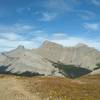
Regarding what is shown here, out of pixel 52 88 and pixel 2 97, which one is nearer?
pixel 2 97

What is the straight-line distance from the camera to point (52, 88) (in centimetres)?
4497

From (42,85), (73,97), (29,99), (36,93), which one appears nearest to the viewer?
(29,99)

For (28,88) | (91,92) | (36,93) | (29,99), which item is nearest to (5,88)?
(28,88)

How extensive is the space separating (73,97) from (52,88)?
7.46 meters

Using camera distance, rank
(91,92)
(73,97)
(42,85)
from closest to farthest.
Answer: (73,97), (91,92), (42,85)

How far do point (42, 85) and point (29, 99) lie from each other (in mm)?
12355

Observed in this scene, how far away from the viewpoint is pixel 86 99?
3684 centimetres

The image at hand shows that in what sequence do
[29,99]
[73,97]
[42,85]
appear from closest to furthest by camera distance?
[29,99] → [73,97] → [42,85]

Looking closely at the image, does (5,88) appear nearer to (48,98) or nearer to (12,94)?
(12,94)

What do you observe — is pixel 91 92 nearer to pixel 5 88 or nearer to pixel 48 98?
pixel 48 98

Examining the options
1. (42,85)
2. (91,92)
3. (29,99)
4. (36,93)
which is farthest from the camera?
(42,85)

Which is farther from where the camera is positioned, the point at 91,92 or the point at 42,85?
the point at 42,85

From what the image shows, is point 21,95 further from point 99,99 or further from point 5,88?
point 99,99

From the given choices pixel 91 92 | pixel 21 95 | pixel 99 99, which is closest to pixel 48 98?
pixel 21 95
